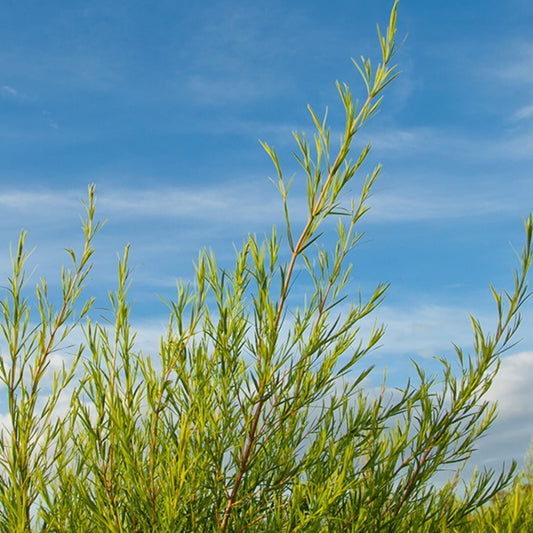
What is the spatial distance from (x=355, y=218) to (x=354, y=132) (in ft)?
1.32

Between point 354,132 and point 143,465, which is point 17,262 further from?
point 354,132

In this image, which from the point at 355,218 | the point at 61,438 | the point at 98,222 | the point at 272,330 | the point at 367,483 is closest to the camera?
the point at 272,330

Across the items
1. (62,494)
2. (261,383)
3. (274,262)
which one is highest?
(274,262)

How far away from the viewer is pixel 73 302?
3.70 metres

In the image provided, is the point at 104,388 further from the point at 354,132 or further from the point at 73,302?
the point at 354,132

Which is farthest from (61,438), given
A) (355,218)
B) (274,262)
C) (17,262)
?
(355,218)

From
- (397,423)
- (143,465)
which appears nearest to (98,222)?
(143,465)

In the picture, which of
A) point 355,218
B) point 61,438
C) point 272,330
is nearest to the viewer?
point 272,330

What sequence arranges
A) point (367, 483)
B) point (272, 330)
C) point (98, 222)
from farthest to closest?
point (98, 222) → point (367, 483) → point (272, 330)

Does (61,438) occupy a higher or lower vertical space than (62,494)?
higher

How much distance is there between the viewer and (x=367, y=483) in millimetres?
3107

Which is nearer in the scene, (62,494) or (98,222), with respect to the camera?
(62,494)

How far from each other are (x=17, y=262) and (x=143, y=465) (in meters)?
1.56

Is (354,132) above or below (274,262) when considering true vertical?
above
